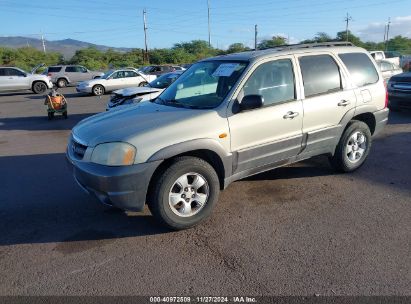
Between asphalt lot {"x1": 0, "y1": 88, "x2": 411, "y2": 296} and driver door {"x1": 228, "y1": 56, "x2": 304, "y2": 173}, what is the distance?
61 cm

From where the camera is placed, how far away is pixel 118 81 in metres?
20.6

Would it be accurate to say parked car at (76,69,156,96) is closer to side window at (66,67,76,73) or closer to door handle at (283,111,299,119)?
side window at (66,67,76,73)

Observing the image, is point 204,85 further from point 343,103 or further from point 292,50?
point 343,103

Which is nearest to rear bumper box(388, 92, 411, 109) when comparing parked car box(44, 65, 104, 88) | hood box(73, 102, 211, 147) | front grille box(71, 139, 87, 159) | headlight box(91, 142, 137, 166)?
hood box(73, 102, 211, 147)

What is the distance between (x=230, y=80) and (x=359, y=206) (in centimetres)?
214

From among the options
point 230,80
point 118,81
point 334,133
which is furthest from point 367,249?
point 118,81

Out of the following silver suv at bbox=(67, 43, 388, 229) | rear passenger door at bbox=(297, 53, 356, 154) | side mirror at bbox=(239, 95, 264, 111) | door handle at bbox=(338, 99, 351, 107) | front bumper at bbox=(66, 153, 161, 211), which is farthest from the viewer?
door handle at bbox=(338, 99, 351, 107)

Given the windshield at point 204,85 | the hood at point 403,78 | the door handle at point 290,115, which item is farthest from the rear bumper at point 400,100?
the windshield at point 204,85

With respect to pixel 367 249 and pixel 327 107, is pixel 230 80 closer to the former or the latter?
pixel 327 107

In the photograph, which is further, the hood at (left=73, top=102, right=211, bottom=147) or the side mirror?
the side mirror

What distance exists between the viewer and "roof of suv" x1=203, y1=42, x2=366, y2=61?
449 centimetres

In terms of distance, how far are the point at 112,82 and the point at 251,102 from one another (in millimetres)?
17814

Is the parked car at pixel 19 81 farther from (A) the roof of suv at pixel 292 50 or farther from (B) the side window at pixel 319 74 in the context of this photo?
(B) the side window at pixel 319 74

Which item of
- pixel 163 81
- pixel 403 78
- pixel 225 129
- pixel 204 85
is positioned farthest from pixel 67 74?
pixel 225 129
